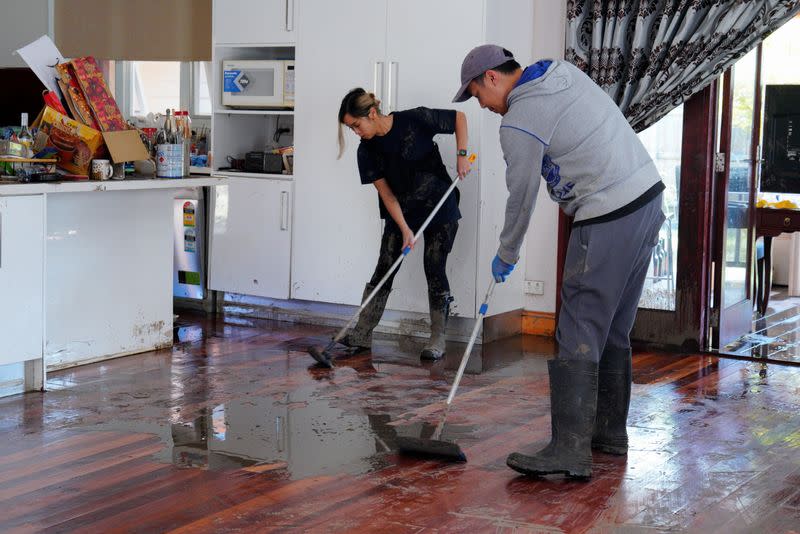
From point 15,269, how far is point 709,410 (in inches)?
115

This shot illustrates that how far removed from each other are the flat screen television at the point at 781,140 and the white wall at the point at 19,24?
4823 mm

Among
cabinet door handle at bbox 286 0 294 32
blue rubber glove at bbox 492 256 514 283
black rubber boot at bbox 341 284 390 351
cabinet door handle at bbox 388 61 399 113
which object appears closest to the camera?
blue rubber glove at bbox 492 256 514 283

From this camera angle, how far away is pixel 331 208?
6219 millimetres

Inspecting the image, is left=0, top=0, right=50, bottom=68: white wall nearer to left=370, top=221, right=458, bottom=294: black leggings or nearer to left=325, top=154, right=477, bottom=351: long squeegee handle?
left=370, top=221, right=458, bottom=294: black leggings

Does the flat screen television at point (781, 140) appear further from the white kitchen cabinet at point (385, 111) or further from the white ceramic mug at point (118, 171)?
the white ceramic mug at point (118, 171)

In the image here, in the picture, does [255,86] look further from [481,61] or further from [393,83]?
[481,61]

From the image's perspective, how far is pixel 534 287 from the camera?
6.29m

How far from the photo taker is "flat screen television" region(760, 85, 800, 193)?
695 centimetres

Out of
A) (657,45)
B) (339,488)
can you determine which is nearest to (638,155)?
(339,488)

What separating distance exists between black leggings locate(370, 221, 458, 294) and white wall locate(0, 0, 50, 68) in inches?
130

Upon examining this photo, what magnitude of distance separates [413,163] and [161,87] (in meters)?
2.75

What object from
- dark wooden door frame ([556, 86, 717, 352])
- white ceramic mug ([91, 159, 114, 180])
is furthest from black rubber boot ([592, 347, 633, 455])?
white ceramic mug ([91, 159, 114, 180])

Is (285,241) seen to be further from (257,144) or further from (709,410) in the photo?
(709,410)

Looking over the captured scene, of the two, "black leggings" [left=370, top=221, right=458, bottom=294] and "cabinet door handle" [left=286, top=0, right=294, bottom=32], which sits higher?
"cabinet door handle" [left=286, top=0, right=294, bottom=32]
